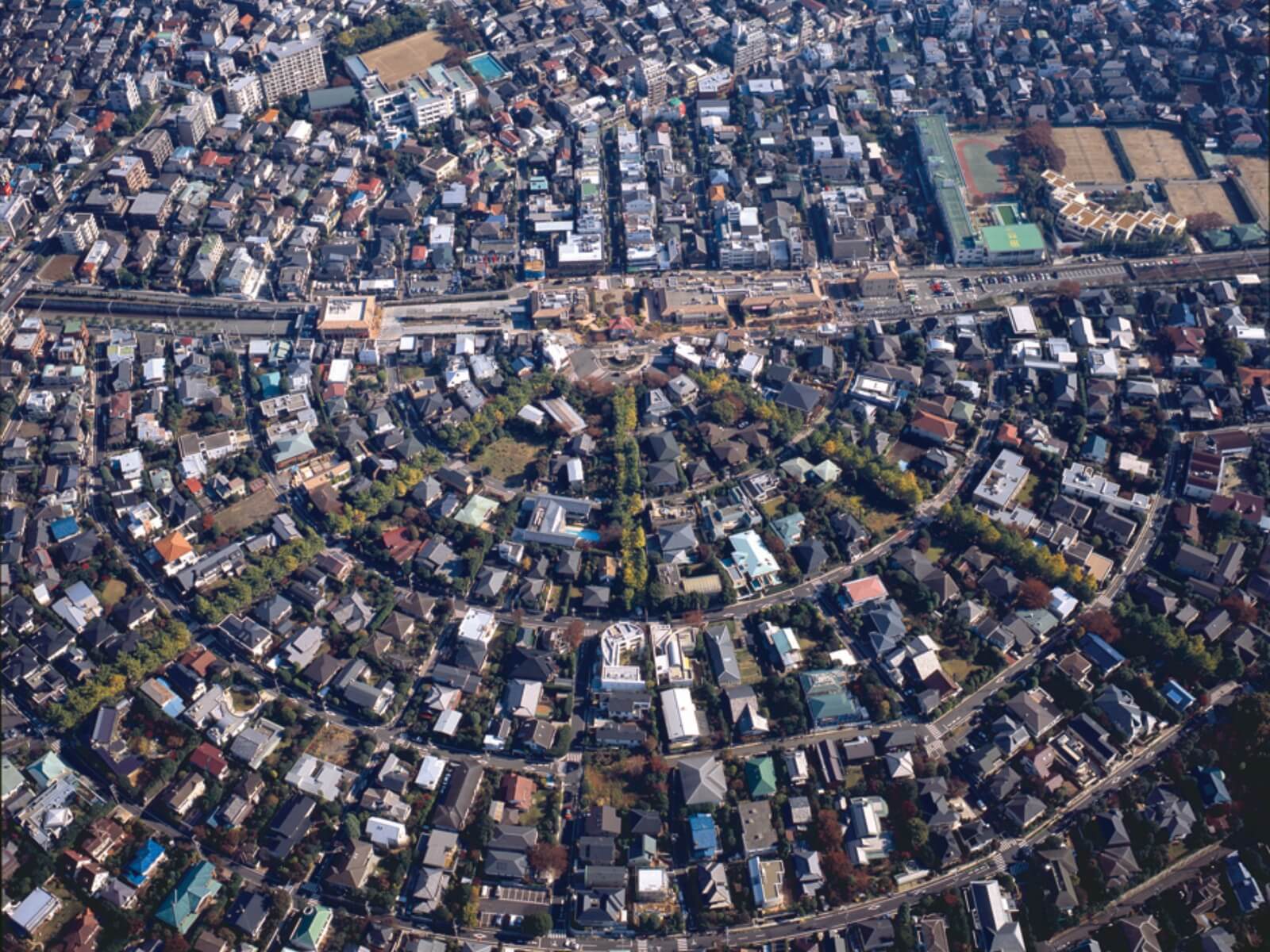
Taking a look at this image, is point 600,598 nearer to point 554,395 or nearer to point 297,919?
point 554,395

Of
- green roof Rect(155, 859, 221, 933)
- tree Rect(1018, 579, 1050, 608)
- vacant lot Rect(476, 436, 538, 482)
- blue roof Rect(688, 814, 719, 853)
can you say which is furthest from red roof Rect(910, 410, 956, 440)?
green roof Rect(155, 859, 221, 933)

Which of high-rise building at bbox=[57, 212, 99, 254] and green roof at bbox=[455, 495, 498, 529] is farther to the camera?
high-rise building at bbox=[57, 212, 99, 254]

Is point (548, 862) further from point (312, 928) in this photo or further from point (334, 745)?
point (334, 745)

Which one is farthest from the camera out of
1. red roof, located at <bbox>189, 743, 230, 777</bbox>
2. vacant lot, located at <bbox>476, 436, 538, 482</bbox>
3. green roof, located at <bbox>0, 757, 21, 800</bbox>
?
vacant lot, located at <bbox>476, 436, 538, 482</bbox>

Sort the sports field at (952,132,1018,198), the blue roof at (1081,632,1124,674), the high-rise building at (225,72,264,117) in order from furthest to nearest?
the high-rise building at (225,72,264,117)
the sports field at (952,132,1018,198)
the blue roof at (1081,632,1124,674)

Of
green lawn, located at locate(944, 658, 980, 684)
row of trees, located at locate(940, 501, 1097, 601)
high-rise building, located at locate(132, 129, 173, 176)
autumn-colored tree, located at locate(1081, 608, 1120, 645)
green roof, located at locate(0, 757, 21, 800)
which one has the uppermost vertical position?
high-rise building, located at locate(132, 129, 173, 176)

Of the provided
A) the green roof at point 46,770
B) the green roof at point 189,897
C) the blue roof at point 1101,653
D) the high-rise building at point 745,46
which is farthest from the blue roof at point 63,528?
the high-rise building at point 745,46

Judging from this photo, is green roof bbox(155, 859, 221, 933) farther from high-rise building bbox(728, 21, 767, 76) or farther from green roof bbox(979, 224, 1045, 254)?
high-rise building bbox(728, 21, 767, 76)
